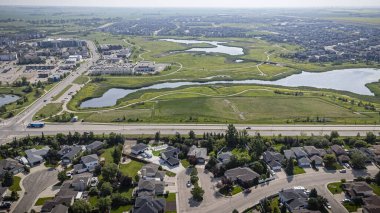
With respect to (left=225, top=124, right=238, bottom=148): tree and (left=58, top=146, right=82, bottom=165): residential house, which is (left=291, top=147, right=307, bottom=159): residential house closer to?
(left=225, top=124, right=238, bottom=148): tree

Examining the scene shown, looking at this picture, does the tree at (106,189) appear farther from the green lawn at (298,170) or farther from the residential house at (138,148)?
the green lawn at (298,170)

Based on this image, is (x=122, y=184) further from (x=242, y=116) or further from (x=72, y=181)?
(x=242, y=116)

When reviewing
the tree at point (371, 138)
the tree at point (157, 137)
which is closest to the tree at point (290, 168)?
the tree at point (371, 138)

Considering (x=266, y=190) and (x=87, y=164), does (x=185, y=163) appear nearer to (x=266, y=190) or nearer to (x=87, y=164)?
(x=266, y=190)

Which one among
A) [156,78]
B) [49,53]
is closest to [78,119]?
[156,78]

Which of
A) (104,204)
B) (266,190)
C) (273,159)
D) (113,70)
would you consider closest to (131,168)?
(104,204)
